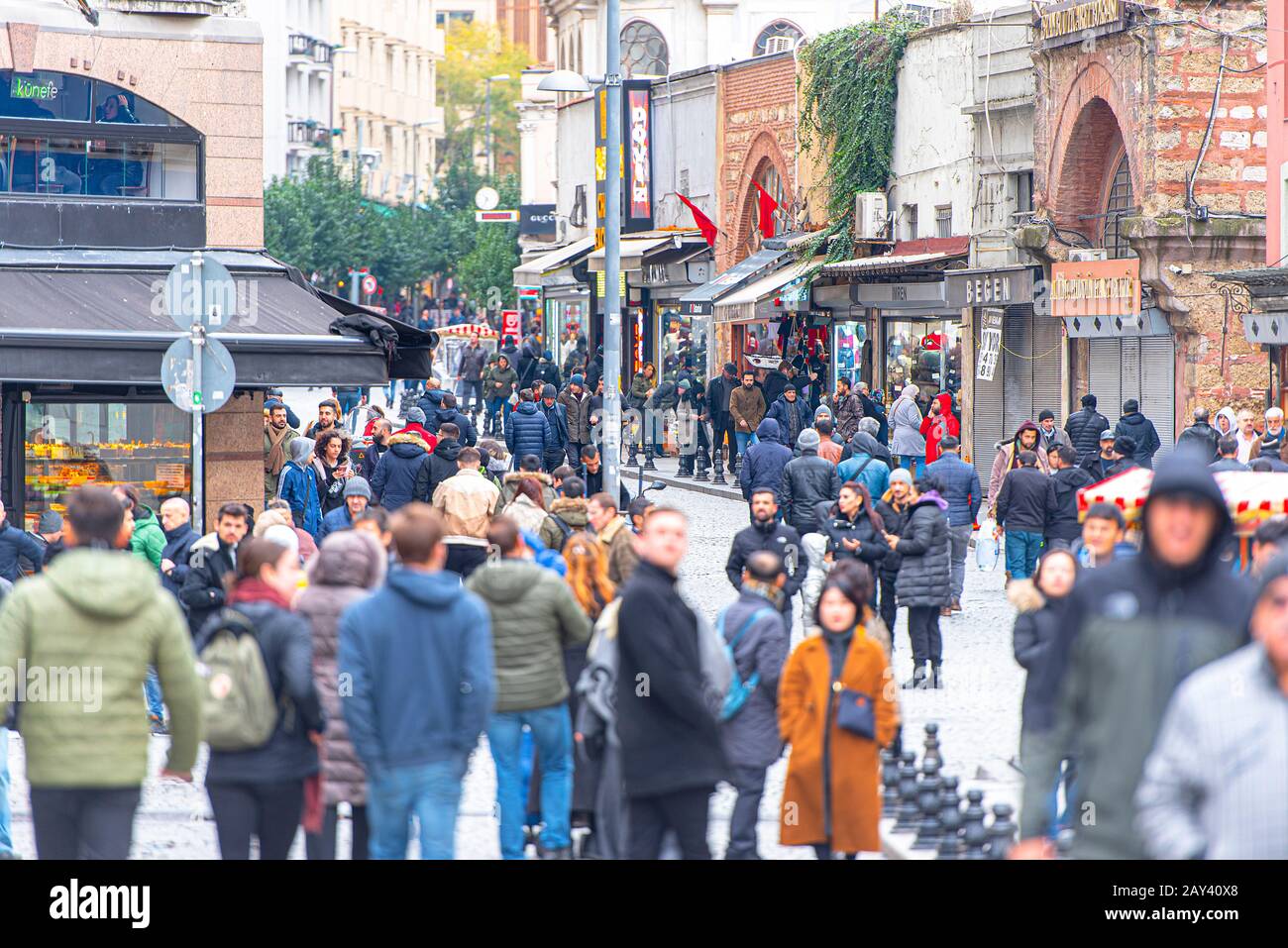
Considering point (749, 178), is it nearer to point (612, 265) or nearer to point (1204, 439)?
point (612, 265)

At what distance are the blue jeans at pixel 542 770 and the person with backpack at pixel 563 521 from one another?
3.14 meters

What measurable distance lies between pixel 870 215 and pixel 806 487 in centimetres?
1628

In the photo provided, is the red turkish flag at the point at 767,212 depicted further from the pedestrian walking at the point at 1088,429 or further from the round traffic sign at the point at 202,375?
the round traffic sign at the point at 202,375

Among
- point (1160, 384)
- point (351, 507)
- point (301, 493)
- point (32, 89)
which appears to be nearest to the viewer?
point (351, 507)

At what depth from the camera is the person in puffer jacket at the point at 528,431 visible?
23797mm

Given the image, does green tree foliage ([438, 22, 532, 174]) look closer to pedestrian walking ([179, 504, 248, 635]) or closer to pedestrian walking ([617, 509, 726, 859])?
pedestrian walking ([179, 504, 248, 635])

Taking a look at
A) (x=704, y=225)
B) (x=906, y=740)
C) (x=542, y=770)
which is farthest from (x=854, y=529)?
(x=704, y=225)

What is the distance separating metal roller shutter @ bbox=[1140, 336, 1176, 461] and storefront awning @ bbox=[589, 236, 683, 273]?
15161mm

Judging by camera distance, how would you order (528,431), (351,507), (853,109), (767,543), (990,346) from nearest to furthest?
(767,543) → (351,507) → (528,431) → (990,346) → (853,109)

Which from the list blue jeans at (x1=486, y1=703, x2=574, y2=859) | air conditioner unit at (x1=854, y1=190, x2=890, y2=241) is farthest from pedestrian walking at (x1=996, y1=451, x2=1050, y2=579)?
air conditioner unit at (x1=854, y1=190, x2=890, y2=241)

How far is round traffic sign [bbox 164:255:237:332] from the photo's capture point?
13203 mm

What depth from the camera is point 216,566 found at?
38.8 ft
